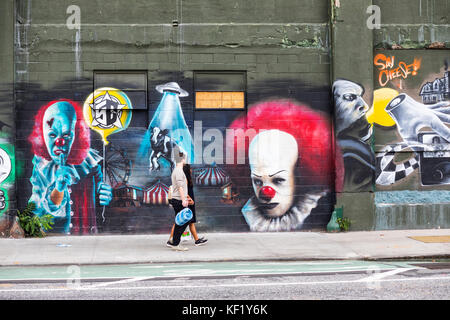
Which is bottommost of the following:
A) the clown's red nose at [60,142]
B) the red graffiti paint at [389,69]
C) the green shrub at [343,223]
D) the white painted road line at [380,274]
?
the white painted road line at [380,274]

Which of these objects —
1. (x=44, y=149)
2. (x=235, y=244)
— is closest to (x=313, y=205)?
(x=235, y=244)

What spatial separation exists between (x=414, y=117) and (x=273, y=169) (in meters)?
3.59

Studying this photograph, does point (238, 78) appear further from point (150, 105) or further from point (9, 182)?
point (9, 182)

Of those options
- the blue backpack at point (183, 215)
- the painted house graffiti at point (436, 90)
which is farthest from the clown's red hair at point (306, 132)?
the blue backpack at point (183, 215)

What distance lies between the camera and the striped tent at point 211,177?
1342 cm

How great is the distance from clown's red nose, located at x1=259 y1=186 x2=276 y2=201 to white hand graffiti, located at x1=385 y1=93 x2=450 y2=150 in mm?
3342

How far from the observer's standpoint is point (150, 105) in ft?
43.5

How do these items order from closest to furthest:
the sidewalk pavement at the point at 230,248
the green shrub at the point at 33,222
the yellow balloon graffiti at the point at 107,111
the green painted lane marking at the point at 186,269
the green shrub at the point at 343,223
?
the green painted lane marking at the point at 186,269 → the sidewalk pavement at the point at 230,248 → the green shrub at the point at 33,222 → the yellow balloon graffiti at the point at 107,111 → the green shrub at the point at 343,223

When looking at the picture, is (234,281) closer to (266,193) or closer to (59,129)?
(266,193)

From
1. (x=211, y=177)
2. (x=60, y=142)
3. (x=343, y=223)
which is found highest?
(x=60, y=142)

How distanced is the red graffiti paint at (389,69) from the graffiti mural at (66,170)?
680 centimetres

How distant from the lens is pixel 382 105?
1385 cm

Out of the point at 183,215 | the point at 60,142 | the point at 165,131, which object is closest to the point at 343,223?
the point at 183,215

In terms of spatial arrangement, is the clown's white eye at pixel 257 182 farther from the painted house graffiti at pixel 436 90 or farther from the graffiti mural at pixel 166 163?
the painted house graffiti at pixel 436 90
